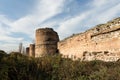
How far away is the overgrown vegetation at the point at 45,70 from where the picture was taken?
8.10 meters

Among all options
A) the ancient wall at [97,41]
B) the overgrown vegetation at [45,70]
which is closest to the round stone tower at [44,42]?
the ancient wall at [97,41]

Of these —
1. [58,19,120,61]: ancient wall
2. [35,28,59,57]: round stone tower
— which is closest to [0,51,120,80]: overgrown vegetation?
[58,19,120,61]: ancient wall

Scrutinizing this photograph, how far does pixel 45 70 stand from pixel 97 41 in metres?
5.29

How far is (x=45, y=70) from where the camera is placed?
28.8 feet

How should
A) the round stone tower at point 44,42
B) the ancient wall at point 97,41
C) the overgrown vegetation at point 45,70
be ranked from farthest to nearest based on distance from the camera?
the round stone tower at point 44,42 → the ancient wall at point 97,41 → the overgrown vegetation at point 45,70

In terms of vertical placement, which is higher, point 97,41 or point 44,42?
point 44,42

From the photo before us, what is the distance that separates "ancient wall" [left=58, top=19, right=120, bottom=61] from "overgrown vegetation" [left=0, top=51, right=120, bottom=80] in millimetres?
2627

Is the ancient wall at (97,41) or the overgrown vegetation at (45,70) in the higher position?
the ancient wall at (97,41)

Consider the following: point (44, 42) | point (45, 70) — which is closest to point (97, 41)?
point (45, 70)

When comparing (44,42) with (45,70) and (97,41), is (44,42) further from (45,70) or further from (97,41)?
(45,70)

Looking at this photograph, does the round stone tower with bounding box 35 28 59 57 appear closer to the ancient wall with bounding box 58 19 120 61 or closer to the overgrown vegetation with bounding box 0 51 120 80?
the ancient wall with bounding box 58 19 120 61

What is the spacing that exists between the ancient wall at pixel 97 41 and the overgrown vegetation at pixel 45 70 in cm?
263

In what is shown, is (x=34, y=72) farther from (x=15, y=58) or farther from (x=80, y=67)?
(x=80, y=67)

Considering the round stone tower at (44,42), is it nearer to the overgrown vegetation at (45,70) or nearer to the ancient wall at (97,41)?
the ancient wall at (97,41)
